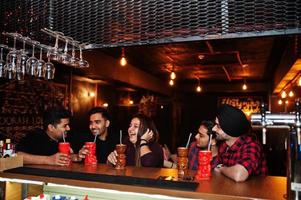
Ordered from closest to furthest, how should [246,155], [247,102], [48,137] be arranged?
[246,155]
[48,137]
[247,102]

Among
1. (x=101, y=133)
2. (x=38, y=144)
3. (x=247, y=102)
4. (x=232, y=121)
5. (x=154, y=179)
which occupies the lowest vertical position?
(x=154, y=179)

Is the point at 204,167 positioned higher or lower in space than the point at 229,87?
lower

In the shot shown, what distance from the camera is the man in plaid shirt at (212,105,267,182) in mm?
2059

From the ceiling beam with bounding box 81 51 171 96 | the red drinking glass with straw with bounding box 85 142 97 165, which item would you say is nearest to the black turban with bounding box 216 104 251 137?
the red drinking glass with straw with bounding box 85 142 97 165

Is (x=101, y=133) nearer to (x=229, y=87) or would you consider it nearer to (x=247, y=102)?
(x=229, y=87)

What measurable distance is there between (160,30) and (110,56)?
5.08 meters

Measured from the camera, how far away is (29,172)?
6.56 ft

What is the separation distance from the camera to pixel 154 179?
1.78 m

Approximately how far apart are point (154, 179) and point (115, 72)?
540cm

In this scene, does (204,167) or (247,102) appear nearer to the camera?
(204,167)

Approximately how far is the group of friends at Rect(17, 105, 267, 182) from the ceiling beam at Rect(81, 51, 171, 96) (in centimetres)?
202

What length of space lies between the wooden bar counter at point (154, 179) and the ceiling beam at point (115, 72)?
3142 mm

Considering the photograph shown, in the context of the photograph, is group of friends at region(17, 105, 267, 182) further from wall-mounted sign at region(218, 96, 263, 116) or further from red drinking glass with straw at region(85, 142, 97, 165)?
wall-mounted sign at region(218, 96, 263, 116)

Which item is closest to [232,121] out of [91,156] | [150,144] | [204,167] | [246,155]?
[246,155]
